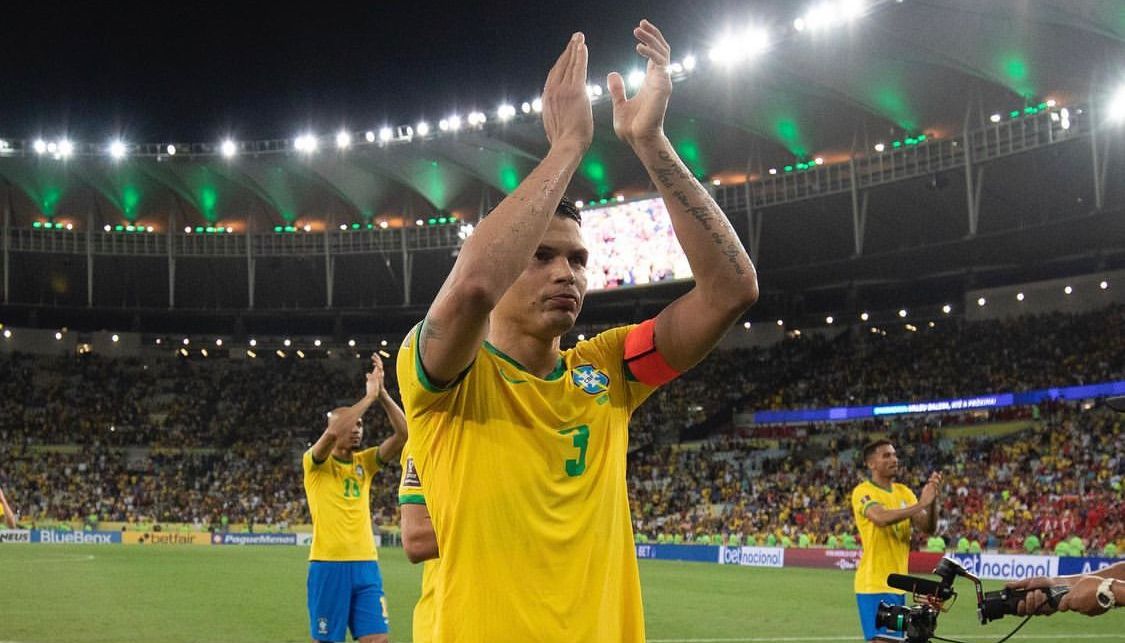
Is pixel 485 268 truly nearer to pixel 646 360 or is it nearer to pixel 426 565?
pixel 646 360

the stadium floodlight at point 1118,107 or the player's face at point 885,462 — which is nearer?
the player's face at point 885,462

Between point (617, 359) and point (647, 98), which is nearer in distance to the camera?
point (647, 98)

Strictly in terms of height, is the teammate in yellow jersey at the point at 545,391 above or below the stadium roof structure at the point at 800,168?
below

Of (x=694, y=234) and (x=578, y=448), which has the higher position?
(x=694, y=234)

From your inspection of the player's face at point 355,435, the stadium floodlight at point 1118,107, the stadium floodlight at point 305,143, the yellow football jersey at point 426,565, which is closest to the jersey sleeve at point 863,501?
the player's face at point 355,435

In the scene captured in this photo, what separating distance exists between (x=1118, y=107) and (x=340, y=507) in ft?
105

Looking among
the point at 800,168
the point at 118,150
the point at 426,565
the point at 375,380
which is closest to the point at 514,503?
the point at 426,565

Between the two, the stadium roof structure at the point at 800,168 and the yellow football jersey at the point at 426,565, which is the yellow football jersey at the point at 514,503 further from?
the stadium roof structure at the point at 800,168

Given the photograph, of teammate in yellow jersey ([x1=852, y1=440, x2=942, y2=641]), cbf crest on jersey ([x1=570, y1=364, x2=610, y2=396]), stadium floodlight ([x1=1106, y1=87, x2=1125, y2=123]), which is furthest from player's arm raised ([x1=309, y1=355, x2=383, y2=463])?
stadium floodlight ([x1=1106, y1=87, x2=1125, y2=123])

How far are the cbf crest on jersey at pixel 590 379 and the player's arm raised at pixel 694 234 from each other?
25 cm

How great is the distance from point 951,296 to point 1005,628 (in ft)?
125

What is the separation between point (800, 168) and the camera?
152 ft

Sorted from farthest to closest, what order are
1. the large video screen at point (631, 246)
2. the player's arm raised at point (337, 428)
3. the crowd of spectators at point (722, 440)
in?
the large video screen at point (631, 246), the crowd of spectators at point (722, 440), the player's arm raised at point (337, 428)

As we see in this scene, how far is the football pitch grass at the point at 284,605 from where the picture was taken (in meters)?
14.6
